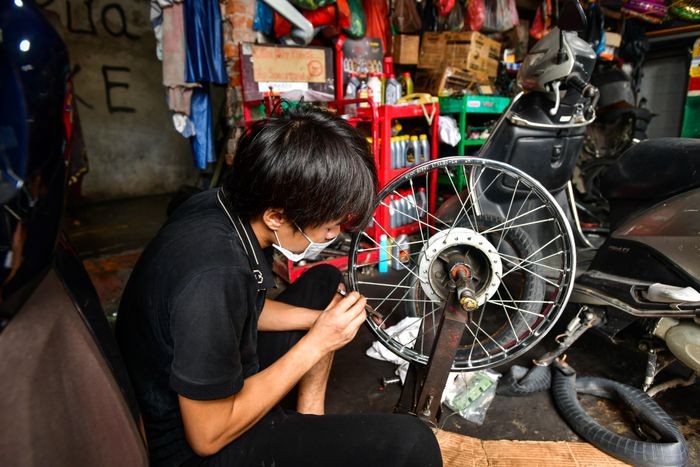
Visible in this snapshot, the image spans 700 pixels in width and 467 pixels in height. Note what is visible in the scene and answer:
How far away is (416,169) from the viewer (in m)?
1.38

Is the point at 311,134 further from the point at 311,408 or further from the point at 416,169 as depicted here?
the point at 311,408

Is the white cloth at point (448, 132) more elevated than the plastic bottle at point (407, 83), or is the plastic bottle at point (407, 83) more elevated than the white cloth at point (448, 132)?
the plastic bottle at point (407, 83)

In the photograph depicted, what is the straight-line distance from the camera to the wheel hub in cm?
138

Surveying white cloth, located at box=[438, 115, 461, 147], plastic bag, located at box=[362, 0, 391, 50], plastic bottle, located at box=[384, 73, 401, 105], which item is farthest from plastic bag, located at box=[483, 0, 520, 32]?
white cloth, located at box=[438, 115, 461, 147]

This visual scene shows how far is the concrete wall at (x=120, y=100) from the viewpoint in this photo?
16.8ft

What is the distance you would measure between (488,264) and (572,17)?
1.07 m

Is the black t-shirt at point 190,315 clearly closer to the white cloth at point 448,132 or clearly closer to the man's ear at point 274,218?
the man's ear at point 274,218

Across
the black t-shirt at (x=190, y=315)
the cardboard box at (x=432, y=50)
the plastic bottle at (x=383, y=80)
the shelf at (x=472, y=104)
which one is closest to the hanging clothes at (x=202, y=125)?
the plastic bottle at (x=383, y=80)

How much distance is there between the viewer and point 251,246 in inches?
37.7

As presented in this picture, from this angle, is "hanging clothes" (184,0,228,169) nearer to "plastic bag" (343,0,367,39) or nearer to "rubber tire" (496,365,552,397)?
"plastic bag" (343,0,367,39)

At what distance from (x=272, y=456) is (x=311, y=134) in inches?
27.9

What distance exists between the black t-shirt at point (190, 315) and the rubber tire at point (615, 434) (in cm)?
126

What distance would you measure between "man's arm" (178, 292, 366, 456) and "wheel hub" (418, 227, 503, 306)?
1.36 ft

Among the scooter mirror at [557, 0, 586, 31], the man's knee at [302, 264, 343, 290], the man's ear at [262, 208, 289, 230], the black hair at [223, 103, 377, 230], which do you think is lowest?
the man's knee at [302, 264, 343, 290]
